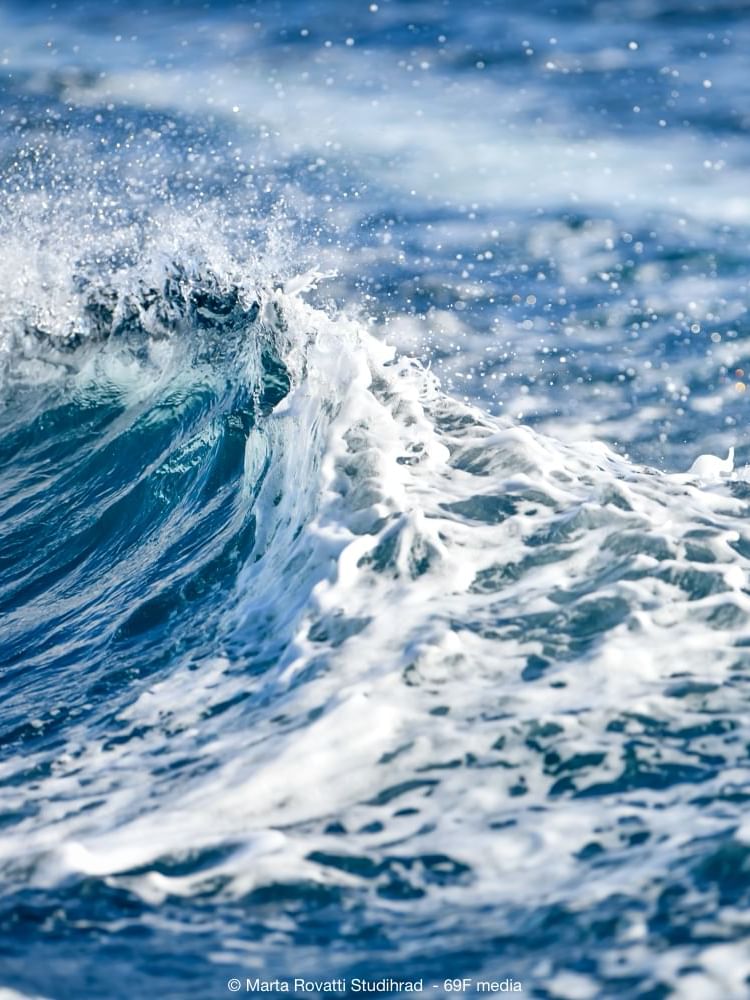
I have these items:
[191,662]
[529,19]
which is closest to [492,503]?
[191,662]

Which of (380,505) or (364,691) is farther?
(380,505)

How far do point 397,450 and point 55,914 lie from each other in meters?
3.70

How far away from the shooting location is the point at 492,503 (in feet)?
19.2

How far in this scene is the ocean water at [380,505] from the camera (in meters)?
3.13

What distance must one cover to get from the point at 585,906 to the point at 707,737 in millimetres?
989

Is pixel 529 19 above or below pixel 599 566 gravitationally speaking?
above

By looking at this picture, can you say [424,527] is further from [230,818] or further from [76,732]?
[230,818]

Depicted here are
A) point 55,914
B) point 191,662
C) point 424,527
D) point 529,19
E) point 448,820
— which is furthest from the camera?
point 529,19

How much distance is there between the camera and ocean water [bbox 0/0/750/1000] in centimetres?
313

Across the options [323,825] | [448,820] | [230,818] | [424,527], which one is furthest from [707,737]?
[424,527]

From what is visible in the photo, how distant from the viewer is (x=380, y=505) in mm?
5711

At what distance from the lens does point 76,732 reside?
4609 mm

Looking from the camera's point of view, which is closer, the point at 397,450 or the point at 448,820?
the point at 448,820

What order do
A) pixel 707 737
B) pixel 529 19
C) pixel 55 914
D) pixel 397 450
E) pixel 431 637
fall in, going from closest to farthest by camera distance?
pixel 55 914, pixel 707 737, pixel 431 637, pixel 397 450, pixel 529 19
